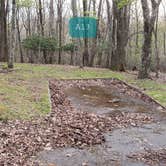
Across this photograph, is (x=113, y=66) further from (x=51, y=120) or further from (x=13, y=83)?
(x=51, y=120)

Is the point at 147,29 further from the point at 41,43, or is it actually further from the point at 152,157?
the point at 41,43

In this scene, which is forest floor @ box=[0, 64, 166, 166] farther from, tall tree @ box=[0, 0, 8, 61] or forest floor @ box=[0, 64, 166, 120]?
tall tree @ box=[0, 0, 8, 61]

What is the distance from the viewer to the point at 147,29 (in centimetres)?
1351

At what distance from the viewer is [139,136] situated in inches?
258

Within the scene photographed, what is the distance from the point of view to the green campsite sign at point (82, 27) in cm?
1934

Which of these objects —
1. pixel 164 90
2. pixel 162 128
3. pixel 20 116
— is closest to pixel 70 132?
pixel 20 116

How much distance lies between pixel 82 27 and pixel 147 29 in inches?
286

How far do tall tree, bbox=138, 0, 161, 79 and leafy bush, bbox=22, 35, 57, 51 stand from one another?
31.3 ft

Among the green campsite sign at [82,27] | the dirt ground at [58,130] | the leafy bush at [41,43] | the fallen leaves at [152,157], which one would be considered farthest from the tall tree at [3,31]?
the fallen leaves at [152,157]

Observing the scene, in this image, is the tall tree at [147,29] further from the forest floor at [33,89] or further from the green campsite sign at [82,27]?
the green campsite sign at [82,27]

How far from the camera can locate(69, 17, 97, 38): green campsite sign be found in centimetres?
1934

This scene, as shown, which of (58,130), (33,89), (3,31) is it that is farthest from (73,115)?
(3,31)

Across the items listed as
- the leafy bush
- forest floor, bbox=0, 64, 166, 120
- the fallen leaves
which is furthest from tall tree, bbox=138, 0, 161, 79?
the leafy bush

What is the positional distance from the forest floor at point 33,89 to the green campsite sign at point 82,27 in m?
4.16
